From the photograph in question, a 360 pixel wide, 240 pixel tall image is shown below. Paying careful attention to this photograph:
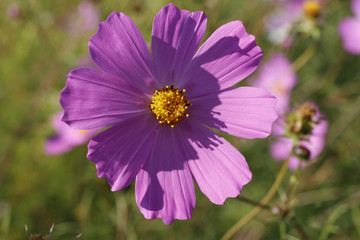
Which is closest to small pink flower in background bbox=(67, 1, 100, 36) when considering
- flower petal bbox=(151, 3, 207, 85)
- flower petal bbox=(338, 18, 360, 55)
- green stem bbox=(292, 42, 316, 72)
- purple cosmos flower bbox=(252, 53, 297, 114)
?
flower petal bbox=(151, 3, 207, 85)

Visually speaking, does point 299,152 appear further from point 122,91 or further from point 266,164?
point 266,164

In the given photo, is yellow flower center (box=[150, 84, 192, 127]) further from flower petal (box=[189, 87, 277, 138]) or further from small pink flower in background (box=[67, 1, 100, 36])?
small pink flower in background (box=[67, 1, 100, 36])

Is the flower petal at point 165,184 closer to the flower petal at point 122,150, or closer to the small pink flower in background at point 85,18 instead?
the flower petal at point 122,150

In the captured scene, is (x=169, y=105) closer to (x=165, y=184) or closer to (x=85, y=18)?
(x=165, y=184)

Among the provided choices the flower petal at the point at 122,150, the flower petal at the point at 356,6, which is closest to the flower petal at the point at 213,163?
the flower petal at the point at 122,150

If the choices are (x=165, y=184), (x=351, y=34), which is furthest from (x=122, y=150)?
(x=351, y=34)

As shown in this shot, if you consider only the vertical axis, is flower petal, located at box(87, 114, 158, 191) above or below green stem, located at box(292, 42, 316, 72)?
above
